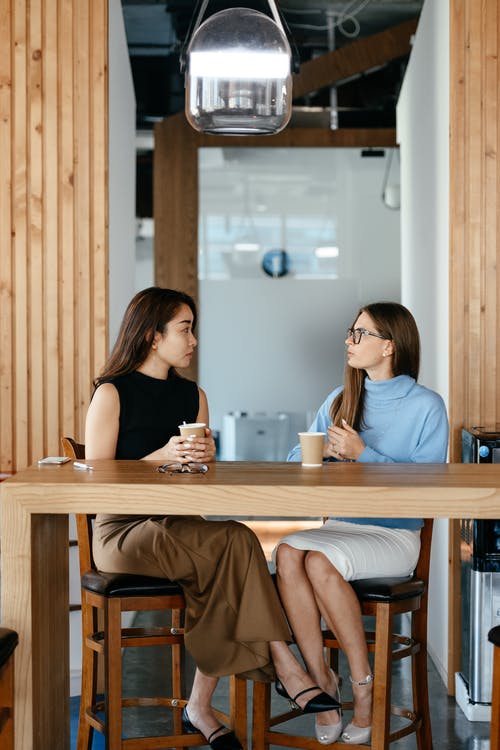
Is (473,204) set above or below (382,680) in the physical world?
above

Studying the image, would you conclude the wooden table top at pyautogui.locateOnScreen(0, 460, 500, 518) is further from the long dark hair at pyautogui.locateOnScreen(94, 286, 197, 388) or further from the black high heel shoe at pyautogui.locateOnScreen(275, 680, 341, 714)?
the long dark hair at pyautogui.locateOnScreen(94, 286, 197, 388)

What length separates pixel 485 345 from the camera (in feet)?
12.2

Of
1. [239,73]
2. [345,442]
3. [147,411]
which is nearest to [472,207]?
[345,442]

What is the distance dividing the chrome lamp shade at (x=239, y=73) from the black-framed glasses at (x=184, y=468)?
1.00 metres

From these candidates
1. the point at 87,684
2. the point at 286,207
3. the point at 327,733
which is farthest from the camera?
the point at 286,207

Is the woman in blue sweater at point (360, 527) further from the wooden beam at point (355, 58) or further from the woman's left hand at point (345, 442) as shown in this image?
the wooden beam at point (355, 58)

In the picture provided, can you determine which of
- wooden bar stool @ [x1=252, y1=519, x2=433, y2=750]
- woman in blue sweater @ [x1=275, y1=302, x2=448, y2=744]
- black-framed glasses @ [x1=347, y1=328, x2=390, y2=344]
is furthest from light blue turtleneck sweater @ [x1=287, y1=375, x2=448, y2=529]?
wooden bar stool @ [x1=252, y1=519, x2=433, y2=750]

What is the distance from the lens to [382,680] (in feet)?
8.46

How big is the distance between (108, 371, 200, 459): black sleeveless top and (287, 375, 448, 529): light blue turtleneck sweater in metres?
0.45

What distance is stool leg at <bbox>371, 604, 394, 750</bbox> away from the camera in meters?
2.56

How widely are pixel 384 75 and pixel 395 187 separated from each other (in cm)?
115

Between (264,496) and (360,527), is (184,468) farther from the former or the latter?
(360,527)

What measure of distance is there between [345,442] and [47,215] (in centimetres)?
172

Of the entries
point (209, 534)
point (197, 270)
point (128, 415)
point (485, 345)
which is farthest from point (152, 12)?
point (209, 534)
